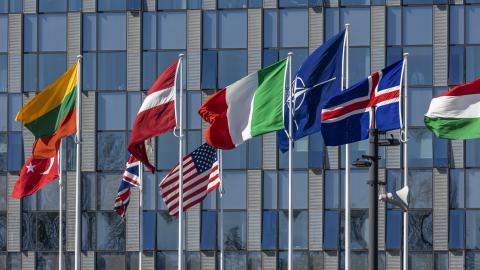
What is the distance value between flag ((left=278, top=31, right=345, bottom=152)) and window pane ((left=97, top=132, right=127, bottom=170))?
76.2 ft

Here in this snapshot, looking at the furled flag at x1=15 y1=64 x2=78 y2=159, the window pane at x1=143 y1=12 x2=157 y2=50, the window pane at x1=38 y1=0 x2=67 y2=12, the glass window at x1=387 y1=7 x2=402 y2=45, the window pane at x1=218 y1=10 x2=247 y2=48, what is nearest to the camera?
the furled flag at x1=15 y1=64 x2=78 y2=159

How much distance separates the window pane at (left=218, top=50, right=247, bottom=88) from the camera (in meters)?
66.4

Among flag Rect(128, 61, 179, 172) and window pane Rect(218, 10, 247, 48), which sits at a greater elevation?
window pane Rect(218, 10, 247, 48)

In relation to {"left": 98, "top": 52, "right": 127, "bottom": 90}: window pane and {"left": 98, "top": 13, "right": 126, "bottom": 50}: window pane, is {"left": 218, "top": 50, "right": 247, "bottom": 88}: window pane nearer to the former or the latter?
{"left": 98, "top": 52, "right": 127, "bottom": 90}: window pane

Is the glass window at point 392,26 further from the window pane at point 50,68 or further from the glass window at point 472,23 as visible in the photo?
the window pane at point 50,68

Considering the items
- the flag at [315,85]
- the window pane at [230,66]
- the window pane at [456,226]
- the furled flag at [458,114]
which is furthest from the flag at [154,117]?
the window pane at [456,226]

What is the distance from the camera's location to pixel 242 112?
44781mm

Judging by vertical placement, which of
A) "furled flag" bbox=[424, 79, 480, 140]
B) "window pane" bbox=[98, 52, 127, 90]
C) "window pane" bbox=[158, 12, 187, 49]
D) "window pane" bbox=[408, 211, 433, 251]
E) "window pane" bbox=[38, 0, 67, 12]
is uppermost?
"window pane" bbox=[38, 0, 67, 12]

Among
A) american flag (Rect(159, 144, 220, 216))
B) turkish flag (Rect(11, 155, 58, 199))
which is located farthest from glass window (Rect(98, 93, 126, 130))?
turkish flag (Rect(11, 155, 58, 199))

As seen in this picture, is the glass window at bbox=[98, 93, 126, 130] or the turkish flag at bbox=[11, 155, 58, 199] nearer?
the turkish flag at bbox=[11, 155, 58, 199]

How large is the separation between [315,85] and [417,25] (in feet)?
72.9

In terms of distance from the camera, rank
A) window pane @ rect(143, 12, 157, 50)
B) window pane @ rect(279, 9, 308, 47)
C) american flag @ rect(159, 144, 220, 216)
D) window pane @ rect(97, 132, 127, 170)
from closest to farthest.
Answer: american flag @ rect(159, 144, 220, 216), window pane @ rect(279, 9, 308, 47), window pane @ rect(143, 12, 157, 50), window pane @ rect(97, 132, 127, 170)

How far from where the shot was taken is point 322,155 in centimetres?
6588

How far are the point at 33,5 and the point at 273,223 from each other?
13.5m
